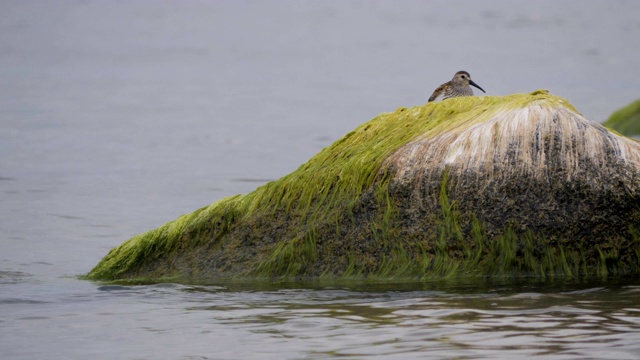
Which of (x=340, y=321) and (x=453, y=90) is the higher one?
(x=453, y=90)

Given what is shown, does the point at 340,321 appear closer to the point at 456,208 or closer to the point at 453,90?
the point at 456,208

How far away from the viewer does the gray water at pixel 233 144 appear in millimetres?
6980

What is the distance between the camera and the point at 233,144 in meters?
19.8

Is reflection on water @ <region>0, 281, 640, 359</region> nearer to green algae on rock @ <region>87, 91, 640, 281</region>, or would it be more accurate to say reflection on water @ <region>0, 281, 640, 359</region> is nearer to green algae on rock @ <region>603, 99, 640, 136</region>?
green algae on rock @ <region>87, 91, 640, 281</region>

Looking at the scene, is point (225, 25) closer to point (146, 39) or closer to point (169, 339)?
point (146, 39)

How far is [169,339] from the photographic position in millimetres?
7062

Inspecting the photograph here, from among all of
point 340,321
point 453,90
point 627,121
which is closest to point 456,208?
point 340,321

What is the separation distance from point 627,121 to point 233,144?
6.71 m

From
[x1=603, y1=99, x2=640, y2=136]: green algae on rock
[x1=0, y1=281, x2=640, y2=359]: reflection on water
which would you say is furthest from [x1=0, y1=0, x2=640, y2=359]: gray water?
[x1=603, y1=99, x2=640, y2=136]: green algae on rock

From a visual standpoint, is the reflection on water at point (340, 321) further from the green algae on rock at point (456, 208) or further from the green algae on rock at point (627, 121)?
the green algae on rock at point (627, 121)

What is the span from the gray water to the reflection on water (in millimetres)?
24

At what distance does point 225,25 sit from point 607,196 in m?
24.5

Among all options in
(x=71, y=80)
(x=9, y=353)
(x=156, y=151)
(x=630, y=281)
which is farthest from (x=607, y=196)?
(x=71, y=80)

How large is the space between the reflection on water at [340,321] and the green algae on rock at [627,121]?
9798mm
